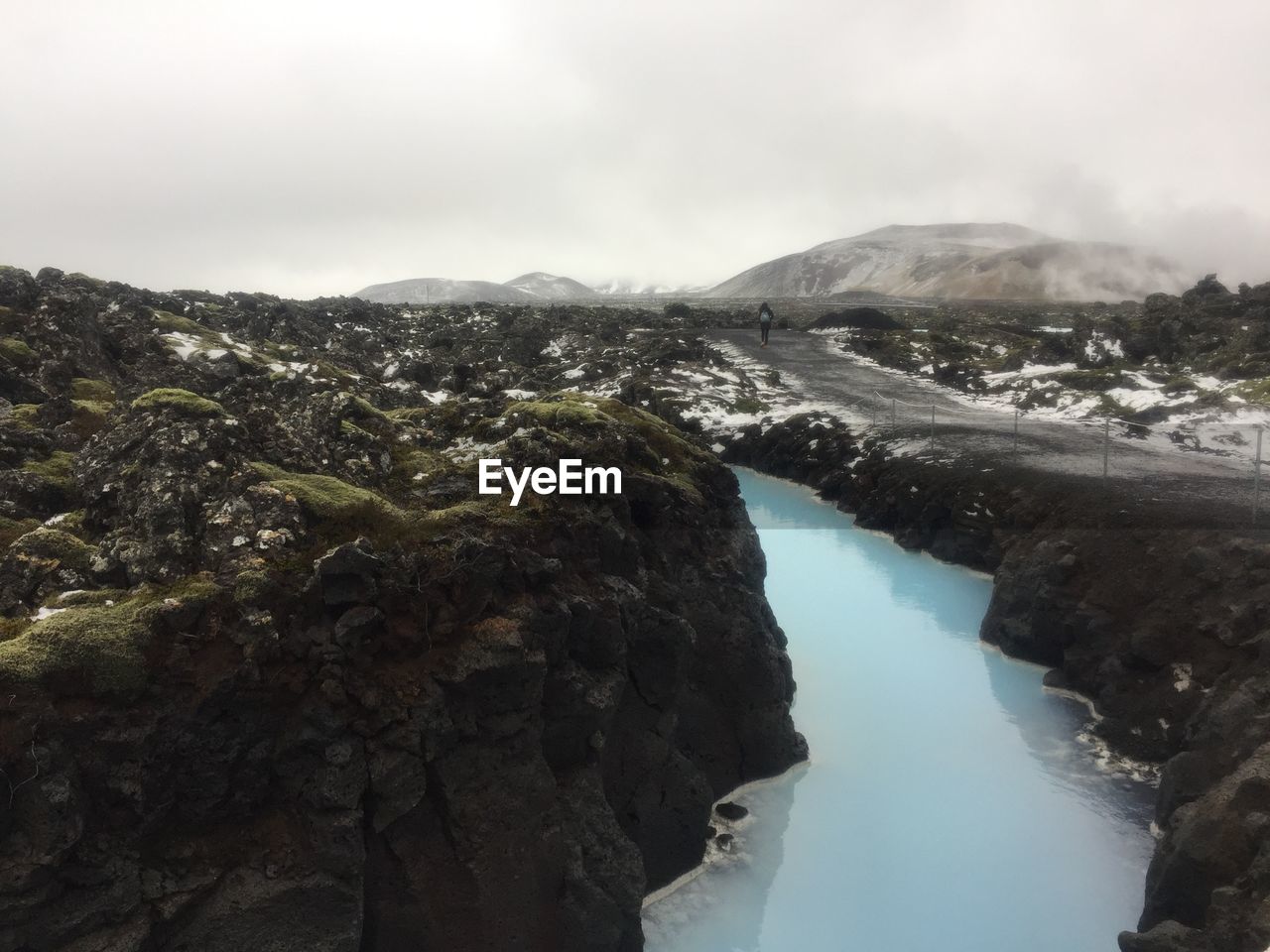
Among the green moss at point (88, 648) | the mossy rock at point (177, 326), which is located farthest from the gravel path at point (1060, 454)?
the mossy rock at point (177, 326)

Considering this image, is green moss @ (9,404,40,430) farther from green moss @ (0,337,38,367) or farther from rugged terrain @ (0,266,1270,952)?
green moss @ (0,337,38,367)

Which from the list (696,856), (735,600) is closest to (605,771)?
(696,856)

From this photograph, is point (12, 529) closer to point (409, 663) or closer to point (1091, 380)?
point (409, 663)

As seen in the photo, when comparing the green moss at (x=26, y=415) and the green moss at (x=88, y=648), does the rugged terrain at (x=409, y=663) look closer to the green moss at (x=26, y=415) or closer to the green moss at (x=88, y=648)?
the green moss at (x=88, y=648)

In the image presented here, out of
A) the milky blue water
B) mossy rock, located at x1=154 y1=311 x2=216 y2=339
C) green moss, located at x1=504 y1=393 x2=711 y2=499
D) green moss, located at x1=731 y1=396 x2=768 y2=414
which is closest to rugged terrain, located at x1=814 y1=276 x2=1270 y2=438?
green moss, located at x1=731 y1=396 x2=768 y2=414

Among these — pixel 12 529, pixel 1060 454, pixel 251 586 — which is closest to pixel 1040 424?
pixel 1060 454

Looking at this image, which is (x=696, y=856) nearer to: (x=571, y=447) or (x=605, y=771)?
(x=605, y=771)

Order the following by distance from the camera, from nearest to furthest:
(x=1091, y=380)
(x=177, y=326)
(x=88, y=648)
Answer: (x=88, y=648) → (x=177, y=326) → (x=1091, y=380)

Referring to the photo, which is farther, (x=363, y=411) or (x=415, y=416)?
(x=415, y=416)
